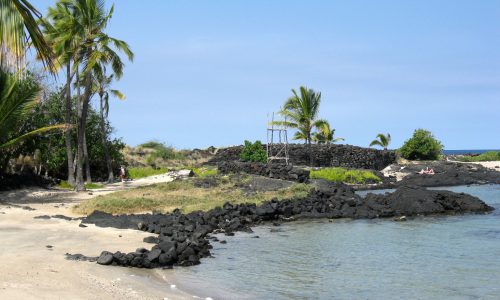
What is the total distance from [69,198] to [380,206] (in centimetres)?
1211

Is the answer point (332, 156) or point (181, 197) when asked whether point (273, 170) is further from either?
point (332, 156)

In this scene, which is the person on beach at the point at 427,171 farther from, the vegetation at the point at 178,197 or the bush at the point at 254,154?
the vegetation at the point at 178,197

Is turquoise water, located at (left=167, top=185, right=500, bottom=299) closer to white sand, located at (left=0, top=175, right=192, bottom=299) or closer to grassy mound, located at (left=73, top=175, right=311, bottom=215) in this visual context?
white sand, located at (left=0, top=175, right=192, bottom=299)

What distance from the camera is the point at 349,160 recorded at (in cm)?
4972

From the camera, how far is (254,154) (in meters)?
40.7

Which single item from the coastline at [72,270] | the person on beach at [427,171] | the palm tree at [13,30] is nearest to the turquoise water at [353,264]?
the coastline at [72,270]

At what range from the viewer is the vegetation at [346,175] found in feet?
127

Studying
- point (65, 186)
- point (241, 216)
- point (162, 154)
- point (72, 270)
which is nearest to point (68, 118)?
point (65, 186)

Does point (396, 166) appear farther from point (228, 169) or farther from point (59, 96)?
point (59, 96)

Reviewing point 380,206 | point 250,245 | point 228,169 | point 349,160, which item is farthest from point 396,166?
point 250,245

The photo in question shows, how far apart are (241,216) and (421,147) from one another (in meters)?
40.3

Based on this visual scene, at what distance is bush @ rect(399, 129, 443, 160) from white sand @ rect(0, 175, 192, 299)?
148 ft

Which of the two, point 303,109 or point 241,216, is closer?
point 241,216

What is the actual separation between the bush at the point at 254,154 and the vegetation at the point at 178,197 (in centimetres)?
1609
